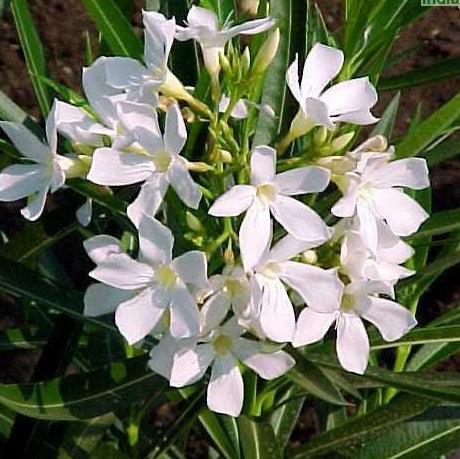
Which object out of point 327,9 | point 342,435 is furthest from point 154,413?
point 327,9

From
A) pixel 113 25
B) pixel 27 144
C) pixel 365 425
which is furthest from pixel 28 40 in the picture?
pixel 365 425

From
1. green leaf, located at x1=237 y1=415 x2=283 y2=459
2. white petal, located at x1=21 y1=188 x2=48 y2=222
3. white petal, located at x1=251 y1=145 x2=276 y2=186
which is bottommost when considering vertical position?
green leaf, located at x1=237 y1=415 x2=283 y2=459

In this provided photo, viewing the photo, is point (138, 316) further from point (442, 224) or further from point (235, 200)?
point (442, 224)

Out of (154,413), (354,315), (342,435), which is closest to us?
(354,315)

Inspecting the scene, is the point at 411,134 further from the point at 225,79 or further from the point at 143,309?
the point at 143,309

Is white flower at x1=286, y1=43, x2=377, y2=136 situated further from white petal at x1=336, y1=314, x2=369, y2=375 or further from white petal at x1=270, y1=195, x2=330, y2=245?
white petal at x1=336, y1=314, x2=369, y2=375

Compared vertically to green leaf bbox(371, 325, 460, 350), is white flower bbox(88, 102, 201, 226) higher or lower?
higher

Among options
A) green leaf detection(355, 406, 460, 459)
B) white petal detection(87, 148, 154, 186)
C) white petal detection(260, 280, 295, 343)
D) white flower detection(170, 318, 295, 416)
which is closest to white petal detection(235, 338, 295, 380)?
white flower detection(170, 318, 295, 416)
